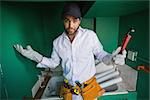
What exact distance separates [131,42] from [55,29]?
54 cm

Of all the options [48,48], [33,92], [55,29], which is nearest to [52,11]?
[55,29]

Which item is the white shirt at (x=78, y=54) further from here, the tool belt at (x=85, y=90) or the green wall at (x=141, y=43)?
the green wall at (x=141, y=43)

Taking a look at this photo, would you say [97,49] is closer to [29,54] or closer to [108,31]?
[29,54]

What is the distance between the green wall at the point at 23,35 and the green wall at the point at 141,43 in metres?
0.50

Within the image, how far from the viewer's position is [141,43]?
1.35 metres

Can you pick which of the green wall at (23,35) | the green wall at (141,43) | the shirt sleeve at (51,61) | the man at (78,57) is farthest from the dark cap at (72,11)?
the green wall at (141,43)

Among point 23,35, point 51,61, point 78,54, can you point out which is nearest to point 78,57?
point 78,54

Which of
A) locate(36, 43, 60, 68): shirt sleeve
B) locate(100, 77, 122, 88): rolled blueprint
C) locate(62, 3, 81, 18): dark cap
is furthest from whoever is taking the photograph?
locate(100, 77, 122, 88): rolled blueprint

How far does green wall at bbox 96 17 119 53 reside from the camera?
5.02 ft

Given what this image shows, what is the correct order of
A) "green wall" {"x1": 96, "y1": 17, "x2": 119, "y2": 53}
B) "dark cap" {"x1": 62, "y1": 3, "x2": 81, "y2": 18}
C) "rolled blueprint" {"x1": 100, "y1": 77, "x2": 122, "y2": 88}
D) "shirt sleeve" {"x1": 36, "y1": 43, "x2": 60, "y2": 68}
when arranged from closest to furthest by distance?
1. "dark cap" {"x1": 62, "y1": 3, "x2": 81, "y2": 18}
2. "shirt sleeve" {"x1": 36, "y1": 43, "x2": 60, "y2": 68}
3. "rolled blueprint" {"x1": 100, "y1": 77, "x2": 122, "y2": 88}
4. "green wall" {"x1": 96, "y1": 17, "x2": 119, "y2": 53}

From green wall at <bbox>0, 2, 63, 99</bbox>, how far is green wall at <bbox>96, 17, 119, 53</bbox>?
0.98ft

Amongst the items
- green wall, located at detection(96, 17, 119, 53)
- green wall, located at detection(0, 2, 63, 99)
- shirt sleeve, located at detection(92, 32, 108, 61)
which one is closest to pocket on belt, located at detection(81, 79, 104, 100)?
shirt sleeve, located at detection(92, 32, 108, 61)

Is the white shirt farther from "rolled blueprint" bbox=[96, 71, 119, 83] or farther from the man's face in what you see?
"rolled blueprint" bbox=[96, 71, 119, 83]

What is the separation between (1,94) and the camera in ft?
3.79
